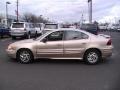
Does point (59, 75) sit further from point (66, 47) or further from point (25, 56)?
point (25, 56)

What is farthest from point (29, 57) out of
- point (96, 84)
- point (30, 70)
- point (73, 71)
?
point (96, 84)

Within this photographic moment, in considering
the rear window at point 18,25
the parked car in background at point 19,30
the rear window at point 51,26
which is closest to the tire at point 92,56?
the rear window at point 51,26

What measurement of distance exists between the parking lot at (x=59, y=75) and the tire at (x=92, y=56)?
25cm

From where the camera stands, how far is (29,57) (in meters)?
11.4

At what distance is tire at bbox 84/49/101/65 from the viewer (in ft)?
37.0

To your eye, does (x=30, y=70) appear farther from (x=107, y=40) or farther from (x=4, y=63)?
(x=107, y=40)

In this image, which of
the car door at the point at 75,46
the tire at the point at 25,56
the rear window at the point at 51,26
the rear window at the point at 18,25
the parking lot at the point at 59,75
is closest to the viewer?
the parking lot at the point at 59,75

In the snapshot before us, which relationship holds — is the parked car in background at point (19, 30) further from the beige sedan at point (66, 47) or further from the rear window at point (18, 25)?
the beige sedan at point (66, 47)

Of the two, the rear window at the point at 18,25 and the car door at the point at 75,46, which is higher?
the rear window at the point at 18,25

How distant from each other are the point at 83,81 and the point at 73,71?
1645 mm

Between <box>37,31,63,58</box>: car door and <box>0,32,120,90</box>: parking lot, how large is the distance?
1.35 feet

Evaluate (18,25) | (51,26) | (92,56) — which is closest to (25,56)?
(92,56)

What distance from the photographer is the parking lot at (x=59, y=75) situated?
7480 millimetres

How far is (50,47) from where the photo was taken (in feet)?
37.0
